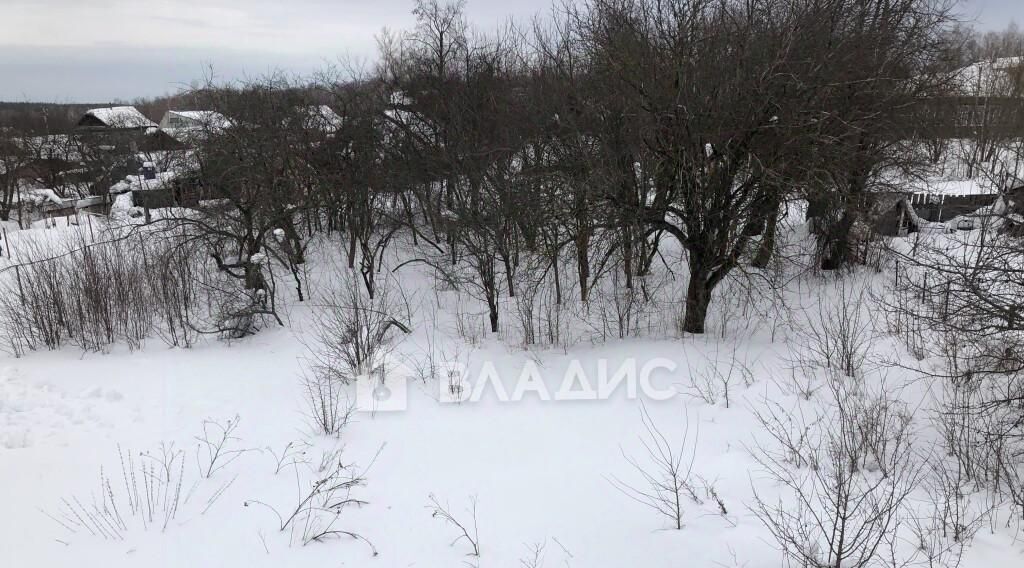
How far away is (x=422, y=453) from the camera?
6.29 meters

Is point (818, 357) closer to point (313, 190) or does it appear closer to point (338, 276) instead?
point (338, 276)

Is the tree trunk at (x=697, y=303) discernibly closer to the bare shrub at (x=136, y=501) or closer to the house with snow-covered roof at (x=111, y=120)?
the bare shrub at (x=136, y=501)

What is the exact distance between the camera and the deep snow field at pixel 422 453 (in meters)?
4.74

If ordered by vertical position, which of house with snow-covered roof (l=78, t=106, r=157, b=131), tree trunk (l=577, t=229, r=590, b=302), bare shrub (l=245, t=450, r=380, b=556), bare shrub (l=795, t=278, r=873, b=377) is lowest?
bare shrub (l=245, t=450, r=380, b=556)

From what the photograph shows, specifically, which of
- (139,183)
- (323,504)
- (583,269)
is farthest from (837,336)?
(139,183)

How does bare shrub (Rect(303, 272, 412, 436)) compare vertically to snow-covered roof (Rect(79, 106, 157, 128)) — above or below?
below

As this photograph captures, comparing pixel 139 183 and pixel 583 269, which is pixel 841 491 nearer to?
pixel 583 269

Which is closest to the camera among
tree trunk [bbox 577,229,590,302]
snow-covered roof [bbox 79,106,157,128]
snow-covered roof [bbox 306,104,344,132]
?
tree trunk [bbox 577,229,590,302]

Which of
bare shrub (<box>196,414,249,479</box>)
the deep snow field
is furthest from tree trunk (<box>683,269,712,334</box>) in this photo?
bare shrub (<box>196,414,249,479</box>)

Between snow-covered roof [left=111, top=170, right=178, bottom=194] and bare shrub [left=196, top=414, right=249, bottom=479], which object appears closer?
bare shrub [left=196, top=414, right=249, bottom=479]

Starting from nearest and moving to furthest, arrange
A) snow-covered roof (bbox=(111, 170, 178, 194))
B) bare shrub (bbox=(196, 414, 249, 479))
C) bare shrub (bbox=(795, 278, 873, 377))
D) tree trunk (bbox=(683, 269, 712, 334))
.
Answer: bare shrub (bbox=(196, 414, 249, 479)) → bare shrub (bbox=(795, 278, 873, 377)) → tree trunk (bbox=(683, 269, 712, 334)) → snow-covered roof (bbox=(111, 170, 178, 194))

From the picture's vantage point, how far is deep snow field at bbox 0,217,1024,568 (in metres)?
4.74

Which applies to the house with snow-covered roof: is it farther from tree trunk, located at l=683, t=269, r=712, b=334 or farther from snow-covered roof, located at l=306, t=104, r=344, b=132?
tree trunk, located at l=683, t=269, r=712, b=334

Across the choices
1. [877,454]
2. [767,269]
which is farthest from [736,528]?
[767,269]
